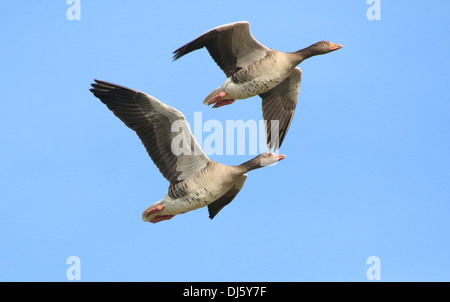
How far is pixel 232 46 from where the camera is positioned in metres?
13.0

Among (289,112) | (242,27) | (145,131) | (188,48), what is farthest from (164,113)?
(289,112)

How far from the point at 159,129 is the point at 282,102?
3172 mm

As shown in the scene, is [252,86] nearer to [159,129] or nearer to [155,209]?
[159,129]

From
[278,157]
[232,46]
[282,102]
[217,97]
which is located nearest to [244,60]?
[232,46]

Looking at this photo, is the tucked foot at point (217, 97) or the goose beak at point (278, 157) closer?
the goose beak at point (278, 157)

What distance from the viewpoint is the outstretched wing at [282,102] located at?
1389 centimetres

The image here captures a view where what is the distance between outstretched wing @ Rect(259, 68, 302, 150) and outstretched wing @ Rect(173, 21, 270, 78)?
1.14 m

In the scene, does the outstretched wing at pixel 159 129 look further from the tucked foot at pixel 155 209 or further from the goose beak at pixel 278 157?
the goose beak at pixel 278 157

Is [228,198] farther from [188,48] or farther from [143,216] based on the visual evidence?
[188,48]

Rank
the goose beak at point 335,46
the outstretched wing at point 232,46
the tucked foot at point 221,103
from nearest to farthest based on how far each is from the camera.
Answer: the outstretched wing at point 232,46, the tucked foot at point 221,103, the goose beak at point 335,46

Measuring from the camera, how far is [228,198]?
40.8 ft

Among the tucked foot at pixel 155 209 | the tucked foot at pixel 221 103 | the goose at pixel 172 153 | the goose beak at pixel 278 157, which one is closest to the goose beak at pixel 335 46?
the tucked foot at pixel 221 103

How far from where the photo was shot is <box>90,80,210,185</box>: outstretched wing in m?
11.4

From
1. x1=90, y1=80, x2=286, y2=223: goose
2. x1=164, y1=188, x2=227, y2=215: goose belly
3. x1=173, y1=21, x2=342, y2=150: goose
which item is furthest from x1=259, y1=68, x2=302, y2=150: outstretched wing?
x1=164, y1=188, x2=227, y2=215: goose belly
